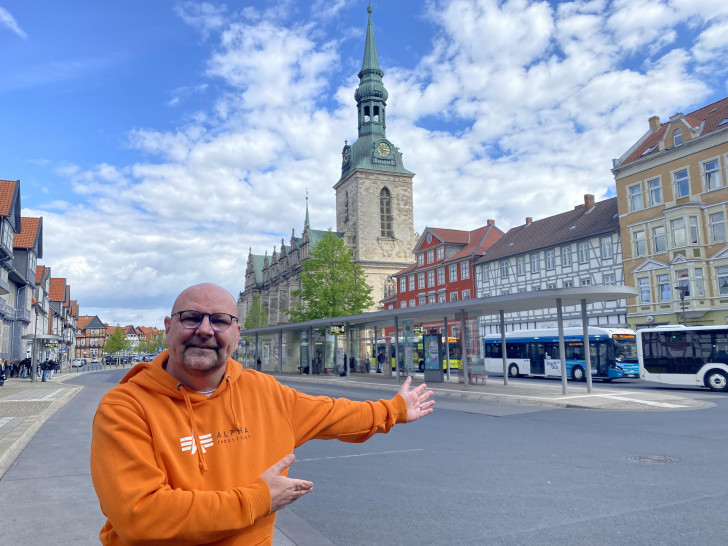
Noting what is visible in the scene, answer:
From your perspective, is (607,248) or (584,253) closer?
(607,248)

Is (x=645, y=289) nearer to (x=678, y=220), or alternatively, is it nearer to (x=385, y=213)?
(x=678, y=220)

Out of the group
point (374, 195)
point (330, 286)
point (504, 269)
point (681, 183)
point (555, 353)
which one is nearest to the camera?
point (555, 353)

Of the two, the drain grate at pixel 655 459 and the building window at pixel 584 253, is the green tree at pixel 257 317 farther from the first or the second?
the drain grate at pixel 655 459

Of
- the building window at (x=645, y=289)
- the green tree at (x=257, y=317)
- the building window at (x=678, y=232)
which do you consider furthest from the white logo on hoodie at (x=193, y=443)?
the green tree at (x=257, y=317)

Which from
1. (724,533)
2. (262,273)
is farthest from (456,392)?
(262,273)

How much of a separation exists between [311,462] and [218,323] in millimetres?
7004

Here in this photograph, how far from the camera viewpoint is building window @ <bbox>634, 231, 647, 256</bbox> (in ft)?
128

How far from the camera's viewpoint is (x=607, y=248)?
42.6 meters

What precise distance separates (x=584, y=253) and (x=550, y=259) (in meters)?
3.45

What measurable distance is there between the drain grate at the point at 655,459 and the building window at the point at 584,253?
37.3 meters

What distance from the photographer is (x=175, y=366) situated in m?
2.52

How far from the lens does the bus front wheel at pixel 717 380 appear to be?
22.8 metres

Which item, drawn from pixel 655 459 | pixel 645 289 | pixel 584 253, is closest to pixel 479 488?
pixel 655 459

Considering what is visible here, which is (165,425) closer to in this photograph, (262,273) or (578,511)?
(578,511)
